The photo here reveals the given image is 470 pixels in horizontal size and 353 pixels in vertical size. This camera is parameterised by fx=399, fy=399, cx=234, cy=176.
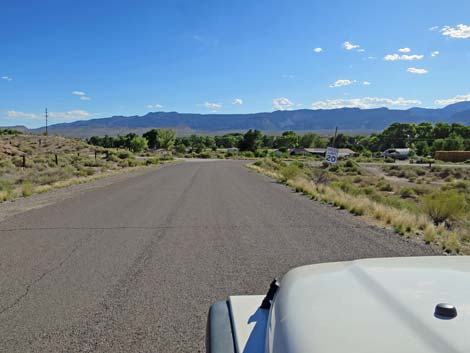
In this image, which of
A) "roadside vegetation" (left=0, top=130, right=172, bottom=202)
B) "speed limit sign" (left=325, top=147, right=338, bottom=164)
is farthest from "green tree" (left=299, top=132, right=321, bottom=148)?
"speed limit sign" (left=325, top=147, right=338, bottom=164)

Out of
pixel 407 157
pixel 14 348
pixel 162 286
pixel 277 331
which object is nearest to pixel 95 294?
pixel 162 286

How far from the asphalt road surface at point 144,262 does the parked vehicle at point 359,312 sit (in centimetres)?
179

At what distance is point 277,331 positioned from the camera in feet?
5.84

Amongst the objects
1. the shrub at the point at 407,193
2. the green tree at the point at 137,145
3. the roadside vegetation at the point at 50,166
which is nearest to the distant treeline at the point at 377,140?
the green tree at the point at 137,145

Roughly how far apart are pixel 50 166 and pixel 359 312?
42.8 m

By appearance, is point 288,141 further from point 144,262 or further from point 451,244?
point 144,262

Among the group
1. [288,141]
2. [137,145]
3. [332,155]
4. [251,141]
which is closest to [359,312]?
[332,155]

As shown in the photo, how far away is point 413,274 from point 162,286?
4.01m

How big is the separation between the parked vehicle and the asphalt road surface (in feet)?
5.87

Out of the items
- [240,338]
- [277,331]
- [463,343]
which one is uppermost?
[463,343]

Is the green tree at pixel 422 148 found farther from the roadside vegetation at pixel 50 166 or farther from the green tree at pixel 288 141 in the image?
the roadside vegetation at pixel 50 166

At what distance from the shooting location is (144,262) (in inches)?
263

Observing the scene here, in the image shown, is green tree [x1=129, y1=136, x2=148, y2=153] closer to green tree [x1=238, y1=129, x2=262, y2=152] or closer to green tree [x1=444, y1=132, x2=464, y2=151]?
green tree [x1=238, y1=129, x2=262, y2=152]

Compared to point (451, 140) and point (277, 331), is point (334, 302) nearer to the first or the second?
point (277, 331)
